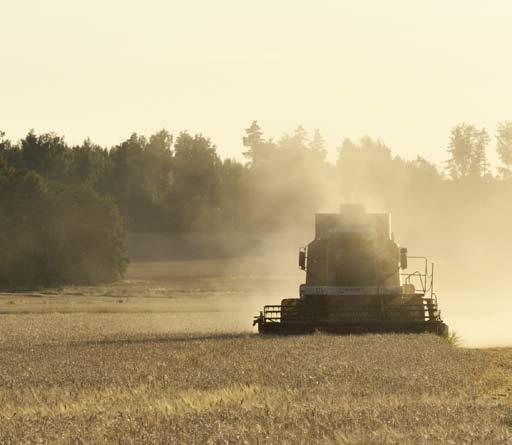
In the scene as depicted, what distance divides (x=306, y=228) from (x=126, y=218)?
61786 mm

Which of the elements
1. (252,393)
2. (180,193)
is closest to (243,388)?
(252,393)

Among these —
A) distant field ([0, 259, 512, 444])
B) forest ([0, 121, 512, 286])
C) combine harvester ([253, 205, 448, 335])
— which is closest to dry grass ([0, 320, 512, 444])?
distant field ([0, 259, 512, 444])

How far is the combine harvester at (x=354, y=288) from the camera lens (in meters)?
35.8

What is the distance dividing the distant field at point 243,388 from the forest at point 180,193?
98.8 ft

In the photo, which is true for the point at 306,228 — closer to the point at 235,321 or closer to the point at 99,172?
the point at 235,321

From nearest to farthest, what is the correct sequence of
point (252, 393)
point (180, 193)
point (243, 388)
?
point (252, 393), point (243, 388), point (180, 193)

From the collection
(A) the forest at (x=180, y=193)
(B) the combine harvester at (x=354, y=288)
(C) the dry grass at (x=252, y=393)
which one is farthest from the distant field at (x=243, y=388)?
(A) the forest at (x=180, y=193)

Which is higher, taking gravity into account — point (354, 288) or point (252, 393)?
point (354, 288)

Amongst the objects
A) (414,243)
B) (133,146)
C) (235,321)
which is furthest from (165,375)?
(133,146)

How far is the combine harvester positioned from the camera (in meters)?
35.8

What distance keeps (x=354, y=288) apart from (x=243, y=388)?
63.4ft

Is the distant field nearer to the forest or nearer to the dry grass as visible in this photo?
the dry grass

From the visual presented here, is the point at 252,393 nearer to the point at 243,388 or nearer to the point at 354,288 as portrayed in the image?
the point at 243,388

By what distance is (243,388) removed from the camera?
18.8 meters
